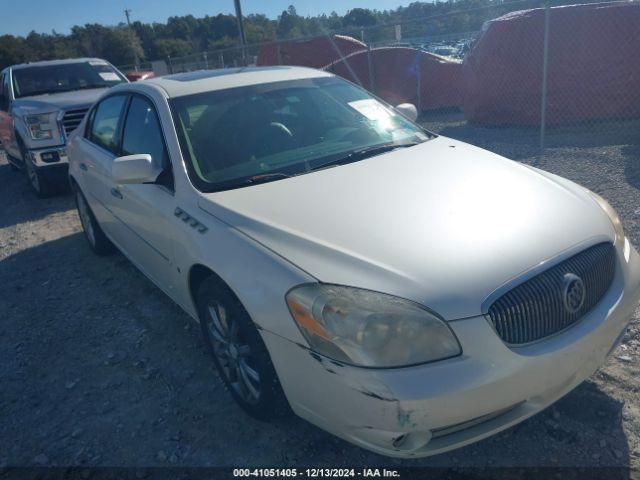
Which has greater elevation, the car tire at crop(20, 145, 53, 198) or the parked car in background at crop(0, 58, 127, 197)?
the parked car in background at crop(0, 58, 127, 197)

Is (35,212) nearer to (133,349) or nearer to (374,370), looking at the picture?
(133,349)

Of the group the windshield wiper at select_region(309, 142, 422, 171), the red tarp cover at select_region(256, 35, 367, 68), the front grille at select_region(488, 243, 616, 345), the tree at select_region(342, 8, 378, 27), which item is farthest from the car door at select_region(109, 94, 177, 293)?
the tree at select_region(342, 8, 378, 27)

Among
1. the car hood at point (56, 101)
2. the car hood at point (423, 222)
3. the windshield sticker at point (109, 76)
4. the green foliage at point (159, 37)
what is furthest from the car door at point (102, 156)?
the green foliage at point (159, 37)

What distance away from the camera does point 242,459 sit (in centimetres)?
245

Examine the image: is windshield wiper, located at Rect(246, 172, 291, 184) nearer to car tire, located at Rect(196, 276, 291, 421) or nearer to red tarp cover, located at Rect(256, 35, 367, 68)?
car tire, located at Rect(196, 276, 291, 421)

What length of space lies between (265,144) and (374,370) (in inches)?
68.3

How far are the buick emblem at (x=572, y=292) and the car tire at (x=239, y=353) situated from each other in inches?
50.0

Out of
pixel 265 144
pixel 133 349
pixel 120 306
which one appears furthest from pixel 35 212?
pixel 265 144

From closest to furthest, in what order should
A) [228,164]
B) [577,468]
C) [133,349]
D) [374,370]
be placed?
[374,370] → [577,468] → [228,164] → [133,349]

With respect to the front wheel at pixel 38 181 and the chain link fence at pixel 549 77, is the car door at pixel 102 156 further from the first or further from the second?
the chain link fence at pixel 549 77

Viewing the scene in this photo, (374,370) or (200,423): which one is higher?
(374,370)

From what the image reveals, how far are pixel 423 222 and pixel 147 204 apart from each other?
5.92 ft

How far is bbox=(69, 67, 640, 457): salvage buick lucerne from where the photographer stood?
1.93m

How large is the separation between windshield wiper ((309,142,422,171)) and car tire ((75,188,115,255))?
2.81 metres
